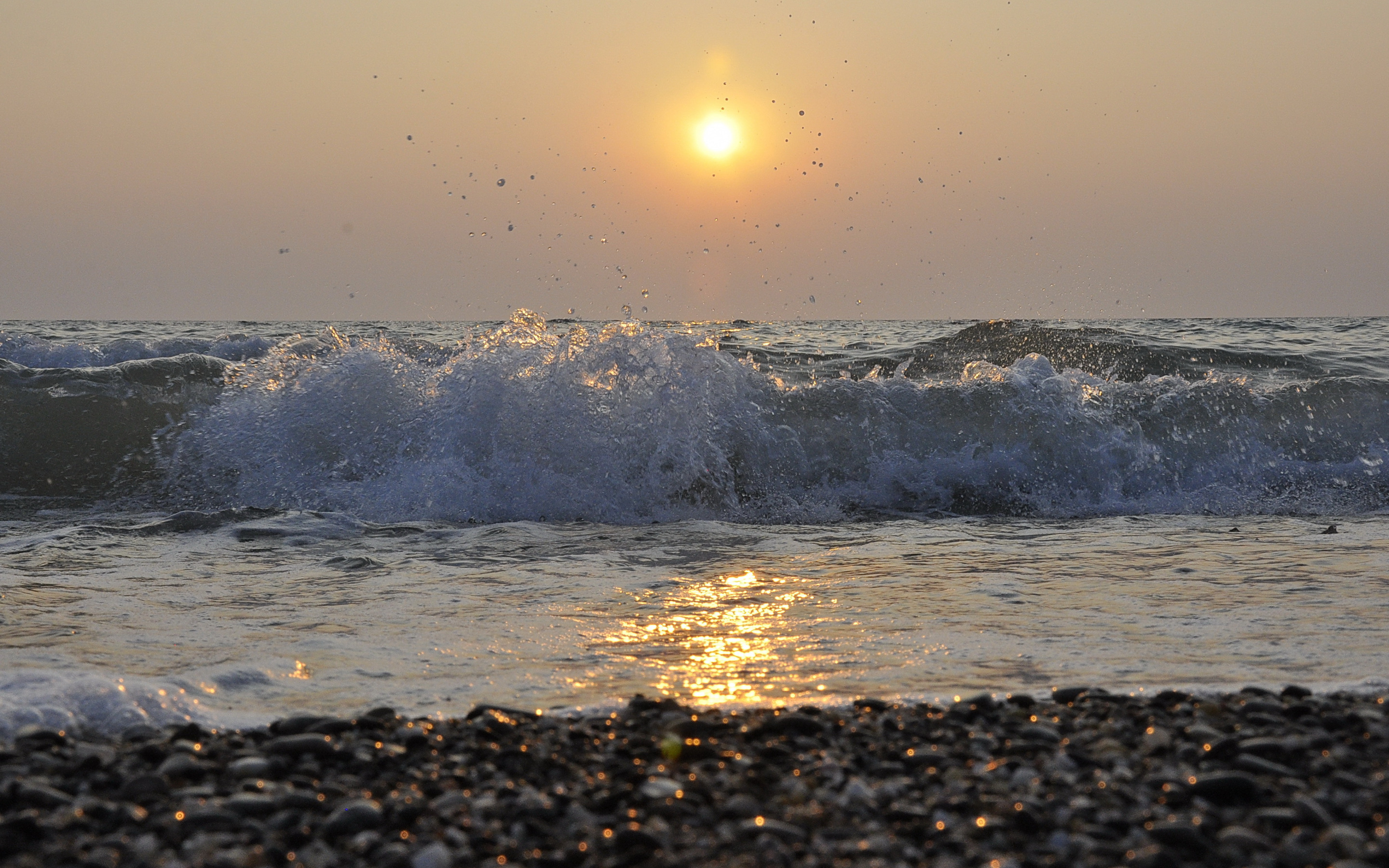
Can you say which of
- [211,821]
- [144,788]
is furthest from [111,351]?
[211,821]

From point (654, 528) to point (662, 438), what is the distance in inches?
50.7

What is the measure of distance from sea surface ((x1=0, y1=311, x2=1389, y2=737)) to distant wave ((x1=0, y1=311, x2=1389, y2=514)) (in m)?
0.03

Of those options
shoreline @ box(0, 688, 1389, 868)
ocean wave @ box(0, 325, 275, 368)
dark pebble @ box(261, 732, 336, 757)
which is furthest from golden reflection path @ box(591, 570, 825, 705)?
ocean wave @ box(0, 325, 275, 368)

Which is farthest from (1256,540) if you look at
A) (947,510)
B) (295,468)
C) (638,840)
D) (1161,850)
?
(295,468)

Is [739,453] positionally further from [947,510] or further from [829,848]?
Answer: [829,848]

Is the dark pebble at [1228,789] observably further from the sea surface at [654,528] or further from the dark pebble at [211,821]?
the dark pebble at [211,821]

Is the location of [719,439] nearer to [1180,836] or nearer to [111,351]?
[1180,836]

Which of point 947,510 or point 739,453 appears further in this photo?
point 739,453

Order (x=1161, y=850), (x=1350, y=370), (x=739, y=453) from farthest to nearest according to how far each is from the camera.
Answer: (x=1350, y=370)
(x=739, y=453)
(x=1161, y=850)

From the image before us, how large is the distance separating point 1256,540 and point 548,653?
12.8 ft

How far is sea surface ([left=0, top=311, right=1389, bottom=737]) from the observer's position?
10.3 feet

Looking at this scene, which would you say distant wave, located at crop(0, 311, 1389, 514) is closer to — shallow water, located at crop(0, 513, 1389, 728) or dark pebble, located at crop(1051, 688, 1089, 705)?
shallow water, located at crop(0, 513, 1389, 728)

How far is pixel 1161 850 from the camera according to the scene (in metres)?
1.74

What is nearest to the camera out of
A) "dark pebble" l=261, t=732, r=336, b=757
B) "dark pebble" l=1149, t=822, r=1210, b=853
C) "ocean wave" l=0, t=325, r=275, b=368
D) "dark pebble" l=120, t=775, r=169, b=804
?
"dark pebble" l=1149, t=822, r=1210, b=853
